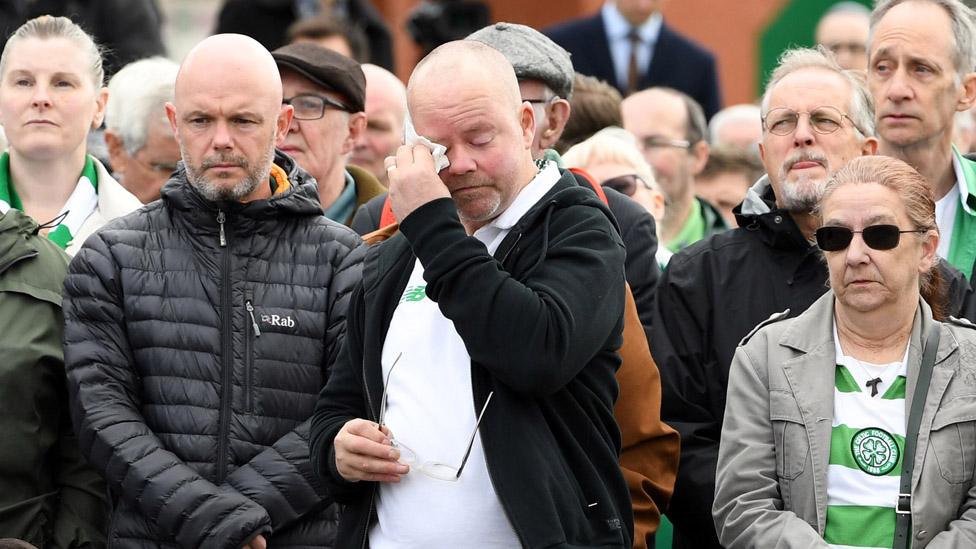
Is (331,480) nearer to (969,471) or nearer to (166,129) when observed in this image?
(969,471)

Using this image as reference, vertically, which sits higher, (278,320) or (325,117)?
(325,117)

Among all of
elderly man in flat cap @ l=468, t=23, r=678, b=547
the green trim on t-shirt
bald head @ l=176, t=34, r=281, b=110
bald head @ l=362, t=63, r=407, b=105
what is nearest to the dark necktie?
bald head @ l=362, t=63, r=407, b=105

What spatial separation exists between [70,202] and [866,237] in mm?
2554

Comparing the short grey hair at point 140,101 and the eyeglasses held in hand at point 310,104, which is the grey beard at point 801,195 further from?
the short grey hair at point 140,101

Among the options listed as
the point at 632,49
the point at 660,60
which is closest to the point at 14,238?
the point at 632,49

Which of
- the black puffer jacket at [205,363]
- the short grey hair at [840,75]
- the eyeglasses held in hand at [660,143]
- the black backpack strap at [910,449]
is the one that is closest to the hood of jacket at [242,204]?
the black puffer jacket at [205,363]

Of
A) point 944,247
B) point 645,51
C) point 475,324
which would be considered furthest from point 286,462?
point 645,51

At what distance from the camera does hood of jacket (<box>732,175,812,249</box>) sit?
4688 mm

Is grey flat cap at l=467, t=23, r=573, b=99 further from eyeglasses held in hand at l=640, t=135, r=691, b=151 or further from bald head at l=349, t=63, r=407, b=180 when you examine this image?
eyeglasses held in hand at l=640, t=135, r=691, b=151

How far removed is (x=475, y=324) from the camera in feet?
11.1

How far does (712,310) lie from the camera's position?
15.4 feet

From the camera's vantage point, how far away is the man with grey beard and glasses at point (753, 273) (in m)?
4.54

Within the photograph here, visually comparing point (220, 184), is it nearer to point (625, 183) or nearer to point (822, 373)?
point (822, 373)

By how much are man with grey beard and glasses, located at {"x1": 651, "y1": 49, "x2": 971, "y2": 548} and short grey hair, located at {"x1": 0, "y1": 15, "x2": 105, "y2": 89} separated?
2004mm
